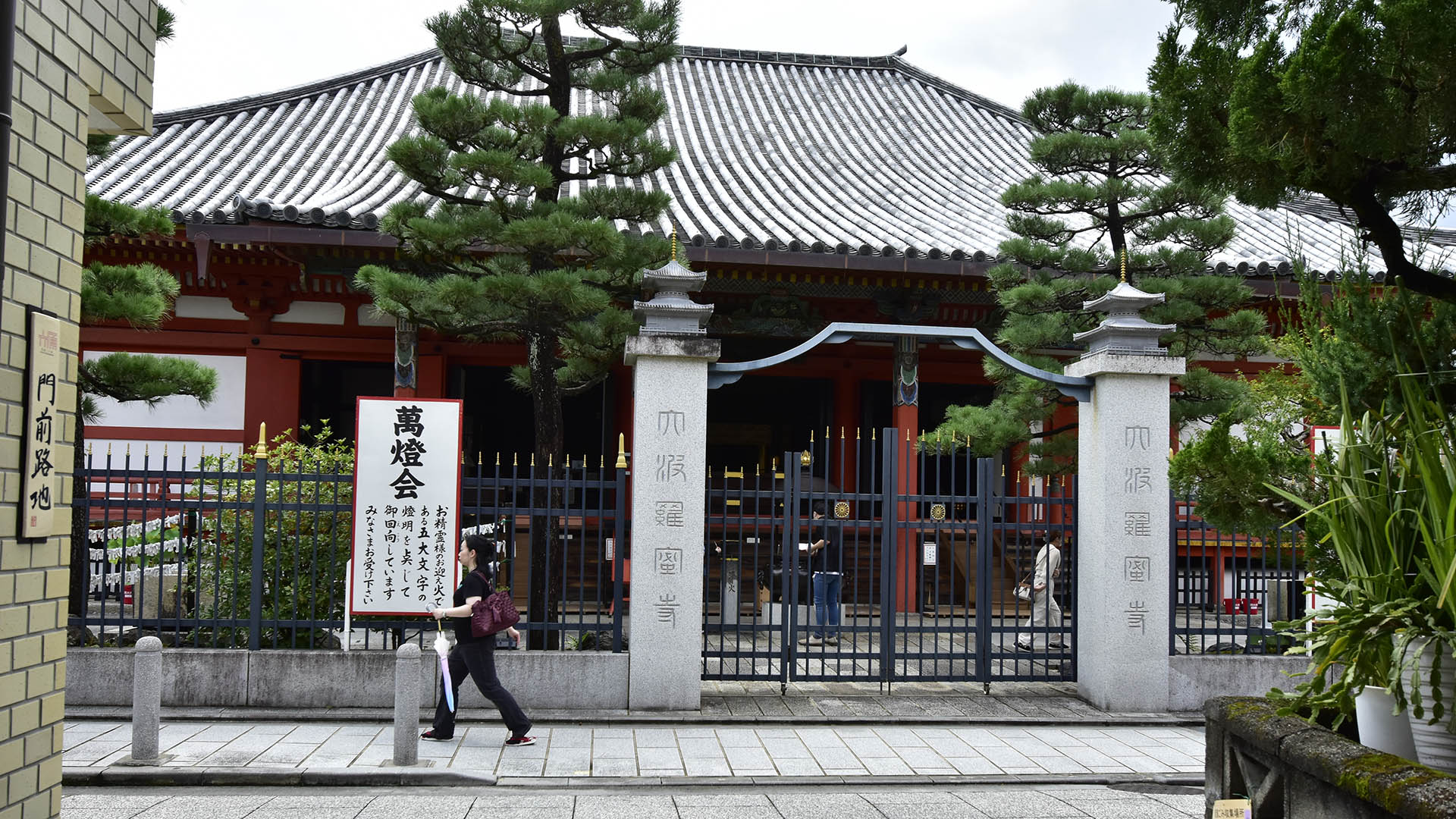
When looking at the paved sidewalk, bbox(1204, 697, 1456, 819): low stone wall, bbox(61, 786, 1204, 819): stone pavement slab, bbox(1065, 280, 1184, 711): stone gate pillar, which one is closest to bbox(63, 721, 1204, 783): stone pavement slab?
the paved sidewalk

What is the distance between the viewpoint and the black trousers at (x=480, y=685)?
714 cm

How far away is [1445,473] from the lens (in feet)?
11.5

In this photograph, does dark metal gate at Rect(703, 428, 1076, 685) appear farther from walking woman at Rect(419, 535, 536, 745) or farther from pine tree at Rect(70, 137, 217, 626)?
pine tree at Rect(70, 137, 217, 626)

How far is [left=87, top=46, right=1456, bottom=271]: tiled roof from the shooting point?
1288 cm

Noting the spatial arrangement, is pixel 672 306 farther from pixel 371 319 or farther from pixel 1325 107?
pixel 371 319

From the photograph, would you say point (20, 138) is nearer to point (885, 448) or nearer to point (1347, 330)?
point (1347, 330)

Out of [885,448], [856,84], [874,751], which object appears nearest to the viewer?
[874,751]

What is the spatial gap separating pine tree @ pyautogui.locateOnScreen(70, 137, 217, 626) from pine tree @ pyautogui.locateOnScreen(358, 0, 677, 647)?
5.40 feet

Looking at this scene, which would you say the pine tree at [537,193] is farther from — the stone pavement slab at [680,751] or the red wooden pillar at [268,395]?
the red wooden pillar at [268,395]

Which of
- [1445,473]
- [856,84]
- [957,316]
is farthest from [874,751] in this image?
[856,84]

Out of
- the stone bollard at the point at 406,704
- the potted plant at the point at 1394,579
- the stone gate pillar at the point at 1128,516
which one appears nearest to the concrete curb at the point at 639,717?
the stone gate pillar at the point at 1128,516

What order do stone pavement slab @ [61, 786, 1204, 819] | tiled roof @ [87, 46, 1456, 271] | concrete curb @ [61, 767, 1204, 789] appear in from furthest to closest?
1. tiled roof @ [87, 46, 1456, 271]
2. concrete curb @ [61, 767, 1204, 789]
3. stone pavement slab @ [61, 786, 1204, 819]

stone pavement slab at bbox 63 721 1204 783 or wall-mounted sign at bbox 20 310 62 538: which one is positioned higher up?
wall-mounted sign at bbox 20 310 62 538

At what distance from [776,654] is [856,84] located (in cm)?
1448
